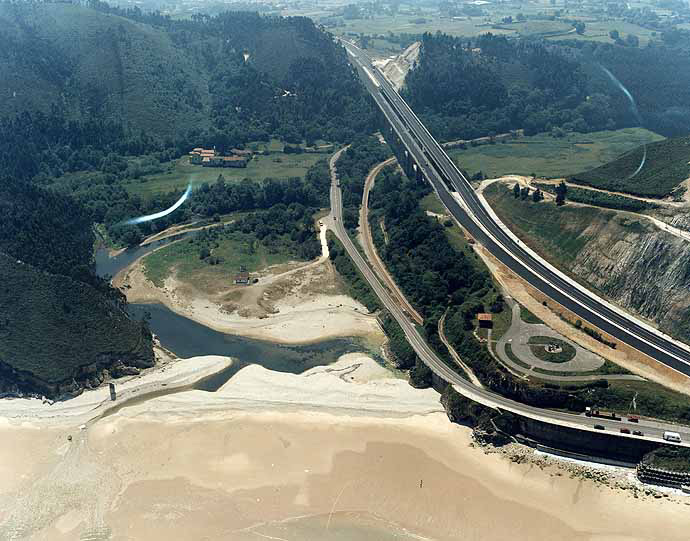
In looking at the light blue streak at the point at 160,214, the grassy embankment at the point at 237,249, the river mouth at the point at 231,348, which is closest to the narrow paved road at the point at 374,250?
the grassy embankment at the point at 237,249

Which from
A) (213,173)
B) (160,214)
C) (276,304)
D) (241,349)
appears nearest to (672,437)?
(241,349)

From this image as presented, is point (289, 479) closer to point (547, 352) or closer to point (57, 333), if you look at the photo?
point (547, 352)

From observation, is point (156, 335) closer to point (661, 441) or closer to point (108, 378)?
point (108, 378)

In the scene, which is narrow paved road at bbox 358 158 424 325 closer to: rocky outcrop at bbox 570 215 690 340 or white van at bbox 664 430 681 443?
rocky outcrop at bbox 570 215 690 340

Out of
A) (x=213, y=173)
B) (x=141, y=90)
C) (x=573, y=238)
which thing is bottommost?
(x=213, y=173)

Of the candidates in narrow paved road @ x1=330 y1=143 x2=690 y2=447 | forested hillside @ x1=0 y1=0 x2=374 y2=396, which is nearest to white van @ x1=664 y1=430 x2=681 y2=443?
narrow paved road @ x1=330 y1=143 x2=690 y2=447

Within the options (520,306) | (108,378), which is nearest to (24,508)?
(108,378)
